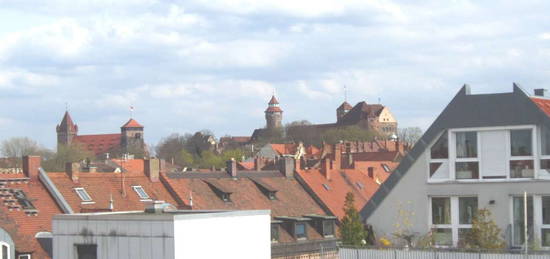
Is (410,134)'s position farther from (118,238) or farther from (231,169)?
(118,238)

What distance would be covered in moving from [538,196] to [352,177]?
4103 cm

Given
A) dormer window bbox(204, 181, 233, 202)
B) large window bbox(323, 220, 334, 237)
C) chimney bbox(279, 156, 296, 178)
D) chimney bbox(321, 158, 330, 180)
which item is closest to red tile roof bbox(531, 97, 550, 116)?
large window bbox(323, 220, 334, 237)

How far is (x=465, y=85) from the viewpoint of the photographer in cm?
2664

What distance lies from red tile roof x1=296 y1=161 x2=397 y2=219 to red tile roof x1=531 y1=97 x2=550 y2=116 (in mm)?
29588

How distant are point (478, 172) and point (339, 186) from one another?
36.6 meters

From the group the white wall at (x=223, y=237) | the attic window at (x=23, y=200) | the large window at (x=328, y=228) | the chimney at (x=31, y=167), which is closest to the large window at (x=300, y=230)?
the large window at (x=328, y=228)

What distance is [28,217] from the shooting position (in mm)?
41312

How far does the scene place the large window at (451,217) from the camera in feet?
86.6

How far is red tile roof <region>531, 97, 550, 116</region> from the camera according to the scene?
83.0ft

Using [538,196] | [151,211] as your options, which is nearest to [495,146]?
[538,196]

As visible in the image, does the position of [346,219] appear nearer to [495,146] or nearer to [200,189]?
[495,146]

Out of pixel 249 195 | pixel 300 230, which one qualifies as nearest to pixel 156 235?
pixel 300 230

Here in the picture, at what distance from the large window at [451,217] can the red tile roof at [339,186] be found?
93.0 ft

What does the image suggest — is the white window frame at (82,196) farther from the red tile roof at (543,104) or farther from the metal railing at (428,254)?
the red tile roof at (543,104)
